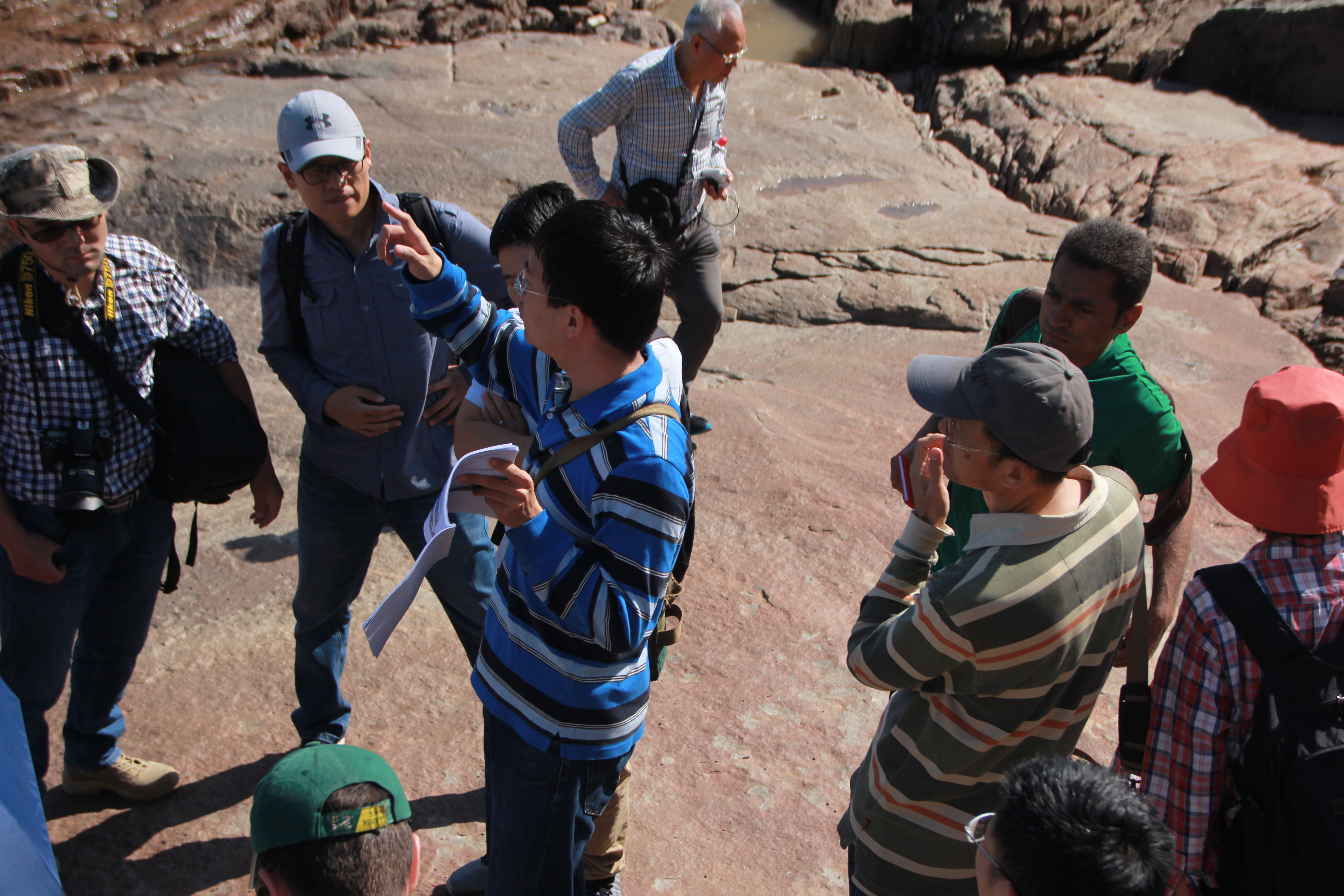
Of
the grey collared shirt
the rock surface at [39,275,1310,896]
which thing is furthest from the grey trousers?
the grey collared shirt

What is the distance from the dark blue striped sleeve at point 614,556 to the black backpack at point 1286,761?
38.3 inches

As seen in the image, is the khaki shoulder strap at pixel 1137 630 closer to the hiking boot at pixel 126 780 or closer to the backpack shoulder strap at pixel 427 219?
the backpack shoulder strap at pixel 427 219

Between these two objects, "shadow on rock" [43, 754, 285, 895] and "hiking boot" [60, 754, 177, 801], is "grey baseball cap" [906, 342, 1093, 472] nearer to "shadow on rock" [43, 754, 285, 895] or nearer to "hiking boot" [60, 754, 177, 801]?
"shadow on rock" [43, 754, 285, 895]

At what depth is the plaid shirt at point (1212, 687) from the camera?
1.71 metres

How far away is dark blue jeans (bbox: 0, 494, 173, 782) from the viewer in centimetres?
250

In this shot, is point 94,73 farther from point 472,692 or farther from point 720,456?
point 472,692

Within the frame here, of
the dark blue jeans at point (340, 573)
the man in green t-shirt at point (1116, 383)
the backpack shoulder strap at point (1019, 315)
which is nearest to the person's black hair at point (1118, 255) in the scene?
the man in green t-shirt at point (1116, 383)

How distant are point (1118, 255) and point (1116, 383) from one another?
344 millimetres

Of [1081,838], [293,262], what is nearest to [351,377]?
[293,262]

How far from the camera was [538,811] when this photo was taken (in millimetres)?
1937

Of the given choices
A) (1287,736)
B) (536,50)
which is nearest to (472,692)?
(1287,736)

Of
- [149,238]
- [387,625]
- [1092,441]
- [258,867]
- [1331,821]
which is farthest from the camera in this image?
[149,238]

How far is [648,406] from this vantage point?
1.86m

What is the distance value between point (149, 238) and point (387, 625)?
5457mm
